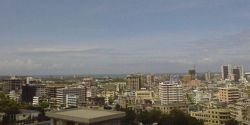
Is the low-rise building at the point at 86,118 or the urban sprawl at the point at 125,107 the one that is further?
the urban sprawl at the point at 125,107

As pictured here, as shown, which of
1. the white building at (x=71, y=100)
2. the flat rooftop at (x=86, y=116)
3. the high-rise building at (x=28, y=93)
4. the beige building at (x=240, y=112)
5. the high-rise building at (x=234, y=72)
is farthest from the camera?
the high-rise building at (x=234, y=72)

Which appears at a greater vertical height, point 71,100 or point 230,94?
point 230,94

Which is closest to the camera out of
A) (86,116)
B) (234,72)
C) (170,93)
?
(86,116)

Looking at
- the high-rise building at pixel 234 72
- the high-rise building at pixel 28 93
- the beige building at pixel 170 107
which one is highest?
the high-rise building at pixel 234 72

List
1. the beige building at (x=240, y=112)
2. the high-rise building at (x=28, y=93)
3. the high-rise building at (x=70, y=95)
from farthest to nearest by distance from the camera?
the high-rise building at (x=28, y=93), the high-rise building at (x=70, y=95), the beige building at (x=240, y=112)

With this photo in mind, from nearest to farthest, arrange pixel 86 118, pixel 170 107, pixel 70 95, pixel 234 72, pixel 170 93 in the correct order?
pixel 86 118 < pixel 170 107 < pixel 170 93 < pixel 70 95 < pixel 234 72

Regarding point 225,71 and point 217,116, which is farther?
point 225,71

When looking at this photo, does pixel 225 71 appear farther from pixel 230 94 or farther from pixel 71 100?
pixel 71 100

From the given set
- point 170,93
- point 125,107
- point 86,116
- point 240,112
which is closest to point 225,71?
point 170,93

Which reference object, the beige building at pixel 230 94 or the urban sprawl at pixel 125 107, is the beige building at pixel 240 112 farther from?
the beige building at pixel 230 94

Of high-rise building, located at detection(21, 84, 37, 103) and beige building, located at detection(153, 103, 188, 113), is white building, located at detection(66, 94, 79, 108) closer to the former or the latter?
high-rise building, located at detection(21, 84, 37, 103)

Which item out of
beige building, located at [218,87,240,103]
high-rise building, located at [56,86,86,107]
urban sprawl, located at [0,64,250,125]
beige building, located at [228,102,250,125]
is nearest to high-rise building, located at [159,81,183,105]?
urban sprawl, located at [0,64,250,125]

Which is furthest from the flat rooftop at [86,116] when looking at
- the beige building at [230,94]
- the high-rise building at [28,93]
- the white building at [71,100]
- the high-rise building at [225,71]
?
the high-rise building at [225,71]

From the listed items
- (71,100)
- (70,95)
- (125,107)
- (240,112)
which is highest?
(70,95)
